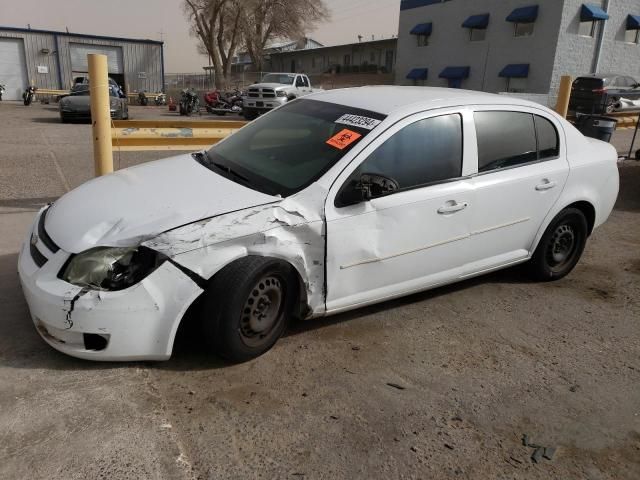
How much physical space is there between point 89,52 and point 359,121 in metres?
36.8

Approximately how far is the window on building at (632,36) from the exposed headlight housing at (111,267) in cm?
3464

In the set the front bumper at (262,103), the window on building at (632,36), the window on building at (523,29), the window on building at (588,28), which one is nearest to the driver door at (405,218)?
the front bumper at (262,103)

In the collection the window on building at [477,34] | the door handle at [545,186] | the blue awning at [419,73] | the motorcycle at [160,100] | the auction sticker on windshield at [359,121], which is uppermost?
the window on building at [477,34]

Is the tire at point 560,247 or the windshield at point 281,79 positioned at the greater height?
the windshield at point 281,79

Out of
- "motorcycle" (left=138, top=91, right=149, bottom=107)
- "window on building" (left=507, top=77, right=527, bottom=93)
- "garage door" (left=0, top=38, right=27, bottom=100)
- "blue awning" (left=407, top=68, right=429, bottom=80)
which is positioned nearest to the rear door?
"window on building" (left=507, top=77, right=527, bottom=93)

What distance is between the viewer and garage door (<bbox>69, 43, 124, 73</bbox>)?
35312mm

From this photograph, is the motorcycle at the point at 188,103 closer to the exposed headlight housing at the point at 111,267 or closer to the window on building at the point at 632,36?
the exposed headlight housing at the point at 111,267

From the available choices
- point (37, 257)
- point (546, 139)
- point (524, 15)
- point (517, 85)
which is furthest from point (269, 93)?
point (37, 257)

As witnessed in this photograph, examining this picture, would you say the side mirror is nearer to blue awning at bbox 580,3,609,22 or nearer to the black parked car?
the black parked car

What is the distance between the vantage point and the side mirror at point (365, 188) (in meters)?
3.43

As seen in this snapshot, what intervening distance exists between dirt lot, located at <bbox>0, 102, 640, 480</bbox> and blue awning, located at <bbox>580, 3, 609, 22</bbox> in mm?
27666

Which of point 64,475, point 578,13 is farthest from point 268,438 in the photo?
point 578,13

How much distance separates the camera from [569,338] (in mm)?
3951

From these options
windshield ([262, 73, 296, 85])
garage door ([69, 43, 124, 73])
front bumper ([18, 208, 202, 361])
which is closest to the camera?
front bumper ([18, 208, 202, 361])
